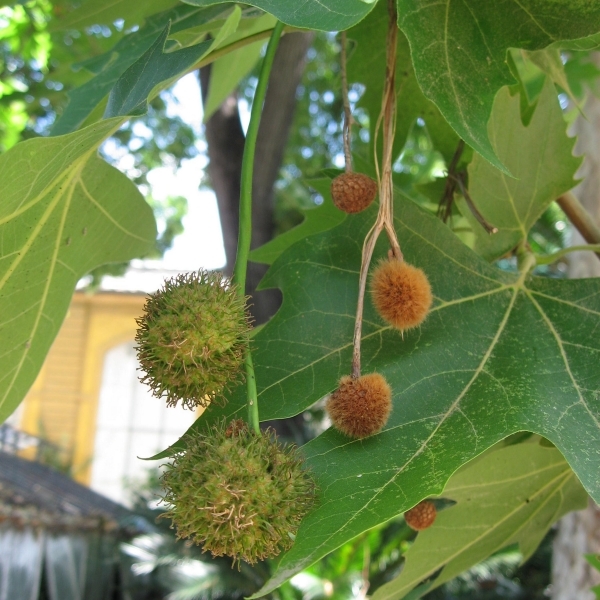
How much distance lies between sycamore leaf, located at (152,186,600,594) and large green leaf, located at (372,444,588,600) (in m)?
0.19

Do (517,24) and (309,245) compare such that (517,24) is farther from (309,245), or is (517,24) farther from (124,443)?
(124,443)

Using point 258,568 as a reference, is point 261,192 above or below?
above

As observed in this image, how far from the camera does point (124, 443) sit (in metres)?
13.6

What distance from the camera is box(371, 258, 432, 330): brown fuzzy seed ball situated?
2.55 ft

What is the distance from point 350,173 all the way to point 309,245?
0.39 ft

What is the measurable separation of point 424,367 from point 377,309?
0.31 ft

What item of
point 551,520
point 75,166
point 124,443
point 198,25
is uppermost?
point 124,443

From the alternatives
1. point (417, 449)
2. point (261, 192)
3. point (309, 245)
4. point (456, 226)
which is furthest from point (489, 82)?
point (261, 192)

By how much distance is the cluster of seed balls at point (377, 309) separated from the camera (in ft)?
2.34

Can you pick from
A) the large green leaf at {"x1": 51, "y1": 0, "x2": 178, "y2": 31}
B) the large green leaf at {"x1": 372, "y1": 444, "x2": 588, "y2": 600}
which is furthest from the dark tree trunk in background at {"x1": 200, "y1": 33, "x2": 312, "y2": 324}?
the large green leaf at {"x1": 372, "y1": 444, "x2": 588, "y2": 600}

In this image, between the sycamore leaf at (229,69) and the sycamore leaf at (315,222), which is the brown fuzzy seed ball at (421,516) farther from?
the sycamore leaf at (229,69)

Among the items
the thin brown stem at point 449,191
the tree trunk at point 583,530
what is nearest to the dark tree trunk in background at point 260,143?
the tree trunk at point 583,530

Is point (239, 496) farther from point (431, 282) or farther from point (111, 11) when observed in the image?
point (111, 11)

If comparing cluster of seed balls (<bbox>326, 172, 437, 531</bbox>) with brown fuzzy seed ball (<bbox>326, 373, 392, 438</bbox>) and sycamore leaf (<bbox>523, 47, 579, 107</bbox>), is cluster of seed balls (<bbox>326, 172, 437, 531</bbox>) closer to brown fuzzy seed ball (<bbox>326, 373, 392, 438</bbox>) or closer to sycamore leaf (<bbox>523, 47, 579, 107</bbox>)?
brown fuzzy seed ball (<bbox>326, 373, 392, 438</bbox>)
